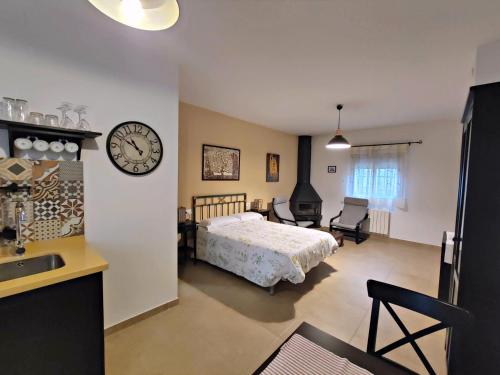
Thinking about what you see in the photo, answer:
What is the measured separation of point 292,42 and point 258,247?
2186mm

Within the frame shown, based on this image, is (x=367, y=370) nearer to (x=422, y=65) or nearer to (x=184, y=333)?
(x=184, y=333)

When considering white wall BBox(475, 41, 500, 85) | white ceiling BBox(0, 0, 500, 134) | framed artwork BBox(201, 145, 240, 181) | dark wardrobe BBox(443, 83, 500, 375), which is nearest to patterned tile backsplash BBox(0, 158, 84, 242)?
white ceiling BBox(0, 0, 500, 134)

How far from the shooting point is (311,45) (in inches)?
76.5

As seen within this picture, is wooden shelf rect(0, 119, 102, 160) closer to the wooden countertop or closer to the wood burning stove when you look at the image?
the wooden countertop

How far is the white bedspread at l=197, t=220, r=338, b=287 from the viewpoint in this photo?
2.56 metres

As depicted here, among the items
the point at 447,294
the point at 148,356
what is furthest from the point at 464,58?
the point at 148,356

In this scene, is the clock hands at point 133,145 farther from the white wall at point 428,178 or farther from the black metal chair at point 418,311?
the white wall at point 428,178

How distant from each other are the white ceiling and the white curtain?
180 centimetres

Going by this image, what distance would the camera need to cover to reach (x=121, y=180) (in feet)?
6.59

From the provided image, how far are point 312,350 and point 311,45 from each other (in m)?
2.19

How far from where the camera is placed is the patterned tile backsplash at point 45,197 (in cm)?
151

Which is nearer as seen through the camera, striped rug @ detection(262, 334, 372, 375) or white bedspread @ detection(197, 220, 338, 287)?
striped rug @ detection(262, 334, 372, 375)

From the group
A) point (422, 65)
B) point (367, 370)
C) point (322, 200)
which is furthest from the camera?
point (322, 200)

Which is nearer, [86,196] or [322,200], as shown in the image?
[86,196]
